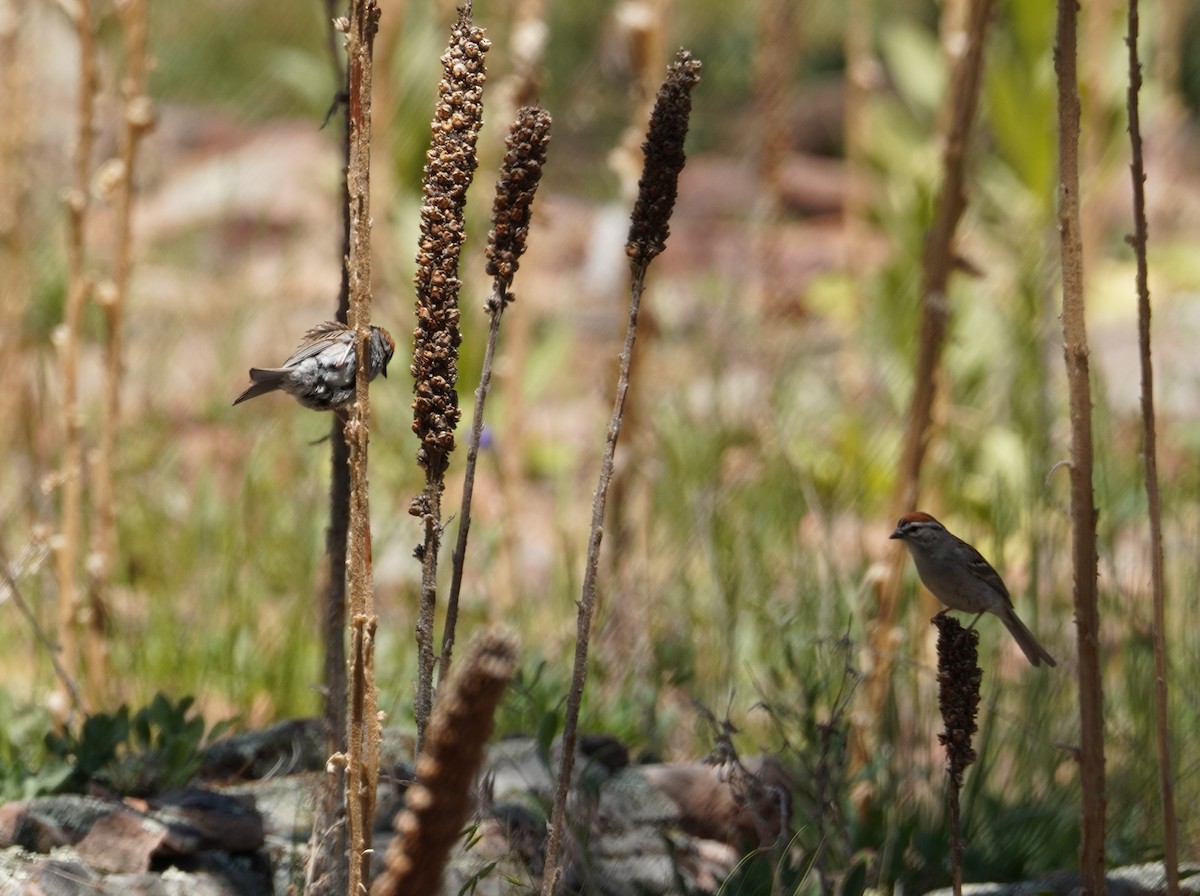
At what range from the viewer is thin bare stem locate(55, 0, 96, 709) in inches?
116

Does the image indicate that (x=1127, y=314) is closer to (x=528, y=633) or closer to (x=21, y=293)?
(x=528, y=633)

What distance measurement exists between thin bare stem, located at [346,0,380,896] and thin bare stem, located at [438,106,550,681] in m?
0.11

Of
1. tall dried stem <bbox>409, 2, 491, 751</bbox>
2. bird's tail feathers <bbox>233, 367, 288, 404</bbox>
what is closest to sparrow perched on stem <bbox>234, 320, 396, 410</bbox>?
bird's tail feathers <bbox>233, 367, 288, 404</bbox>

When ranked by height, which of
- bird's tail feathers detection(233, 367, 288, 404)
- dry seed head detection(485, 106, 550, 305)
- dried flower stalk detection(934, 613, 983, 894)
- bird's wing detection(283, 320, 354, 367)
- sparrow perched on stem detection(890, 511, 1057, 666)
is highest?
dry seed head detection(485, 106, 550, 305)

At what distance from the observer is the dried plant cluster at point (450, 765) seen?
1.33 metres

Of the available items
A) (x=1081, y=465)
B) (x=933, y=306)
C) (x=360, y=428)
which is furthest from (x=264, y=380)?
(x=933, y=306)

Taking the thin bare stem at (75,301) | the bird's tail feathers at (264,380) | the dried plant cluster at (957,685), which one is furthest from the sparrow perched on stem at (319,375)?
the thin bare stem at (75,301)

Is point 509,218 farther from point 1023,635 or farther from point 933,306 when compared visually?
point 933,306

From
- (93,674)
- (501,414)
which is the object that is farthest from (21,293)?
(501,414)

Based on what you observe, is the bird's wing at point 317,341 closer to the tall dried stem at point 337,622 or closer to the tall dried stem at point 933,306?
the tall dried stem at point 337,622

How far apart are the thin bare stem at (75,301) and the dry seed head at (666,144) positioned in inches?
68.0

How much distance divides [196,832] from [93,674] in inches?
41.4

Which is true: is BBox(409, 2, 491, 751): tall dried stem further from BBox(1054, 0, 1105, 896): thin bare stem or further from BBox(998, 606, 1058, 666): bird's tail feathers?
BBox(998, 606, 1058, 666): bird's tail feathers

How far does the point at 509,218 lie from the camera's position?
164 centimetres
